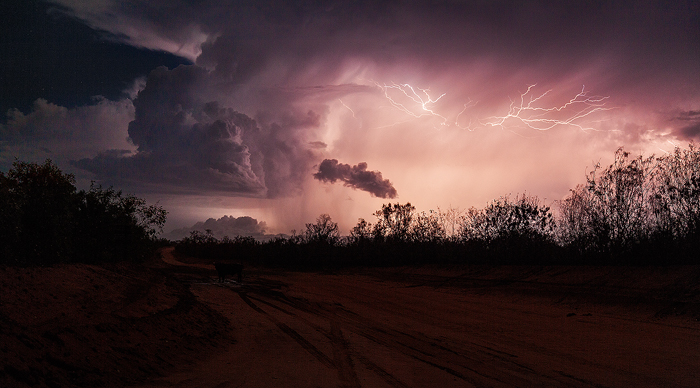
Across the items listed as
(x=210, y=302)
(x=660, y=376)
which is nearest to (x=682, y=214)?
(x=660, y=376)

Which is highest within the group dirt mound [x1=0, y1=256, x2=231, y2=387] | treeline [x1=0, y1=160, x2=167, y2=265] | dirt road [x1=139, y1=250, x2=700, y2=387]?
treeline [x1=0, y1=160, x2=167, y2=265]

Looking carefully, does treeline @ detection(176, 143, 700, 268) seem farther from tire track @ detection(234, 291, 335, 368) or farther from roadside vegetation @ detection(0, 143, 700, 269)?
tire track @ detection(234, 291, 335, 368)

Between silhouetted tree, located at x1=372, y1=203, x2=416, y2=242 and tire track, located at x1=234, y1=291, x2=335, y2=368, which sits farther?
silhouetted tree, located at x1=372, y1=203, x2=416, y2=242

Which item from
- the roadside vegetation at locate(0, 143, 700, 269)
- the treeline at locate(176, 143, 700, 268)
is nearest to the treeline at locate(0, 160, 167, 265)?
the roadside vegetation at locate(0, 143, 700, 269)

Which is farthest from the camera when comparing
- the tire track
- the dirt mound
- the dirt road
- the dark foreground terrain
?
the tire track

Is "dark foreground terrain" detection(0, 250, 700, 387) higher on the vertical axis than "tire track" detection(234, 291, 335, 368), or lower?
higher

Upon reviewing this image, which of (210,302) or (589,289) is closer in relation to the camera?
(210,302)

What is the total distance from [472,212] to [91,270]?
110 ft

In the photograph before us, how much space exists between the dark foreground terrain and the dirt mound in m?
0.03

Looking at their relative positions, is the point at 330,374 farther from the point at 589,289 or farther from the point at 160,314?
the point at 589,289

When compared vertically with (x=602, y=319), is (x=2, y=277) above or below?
above

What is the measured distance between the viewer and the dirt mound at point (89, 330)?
585 centimetres

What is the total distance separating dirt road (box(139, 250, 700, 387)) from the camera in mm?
7645

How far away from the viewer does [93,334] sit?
7.27 metres
